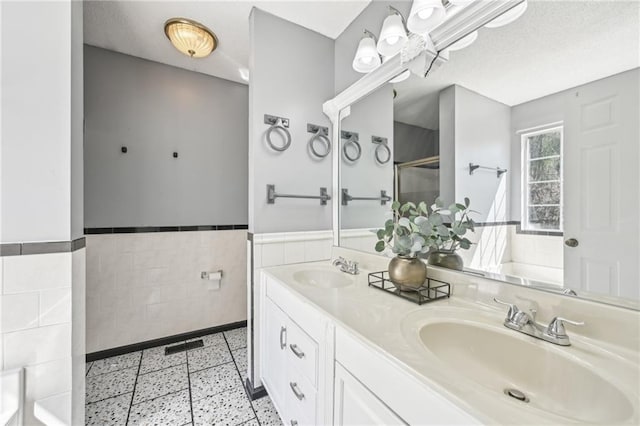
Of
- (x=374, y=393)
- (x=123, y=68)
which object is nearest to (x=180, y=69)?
(x=123, y=68)

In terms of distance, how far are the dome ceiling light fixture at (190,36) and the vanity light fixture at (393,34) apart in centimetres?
129

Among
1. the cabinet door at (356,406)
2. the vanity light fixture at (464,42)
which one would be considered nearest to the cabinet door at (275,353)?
the cabinet door at (356,406)

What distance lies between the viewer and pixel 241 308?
2482 mm

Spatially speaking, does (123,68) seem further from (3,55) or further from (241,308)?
(241,308)

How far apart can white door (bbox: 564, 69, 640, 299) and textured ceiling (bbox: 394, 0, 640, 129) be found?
0.22 feet

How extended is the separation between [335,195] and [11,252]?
1620 millimetres

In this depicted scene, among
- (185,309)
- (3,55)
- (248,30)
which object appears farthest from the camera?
(185,309)

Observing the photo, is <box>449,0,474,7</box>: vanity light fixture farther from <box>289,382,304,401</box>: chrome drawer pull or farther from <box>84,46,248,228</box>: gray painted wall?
<box>84,46,248,228</box>: gray painted wall

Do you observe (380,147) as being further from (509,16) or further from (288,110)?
(509,16)

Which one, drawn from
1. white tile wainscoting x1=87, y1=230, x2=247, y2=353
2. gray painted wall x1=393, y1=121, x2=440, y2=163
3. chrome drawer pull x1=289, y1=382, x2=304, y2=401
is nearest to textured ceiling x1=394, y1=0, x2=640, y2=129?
gray painted wall x1=393, y1=121, x2=440, y2=163

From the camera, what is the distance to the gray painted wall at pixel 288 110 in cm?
160

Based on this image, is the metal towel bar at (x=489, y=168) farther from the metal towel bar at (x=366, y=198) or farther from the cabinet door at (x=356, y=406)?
the cabinet door at (x=356, y=406)

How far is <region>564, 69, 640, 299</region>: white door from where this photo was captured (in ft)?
2.25

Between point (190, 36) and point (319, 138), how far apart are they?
115 cm
